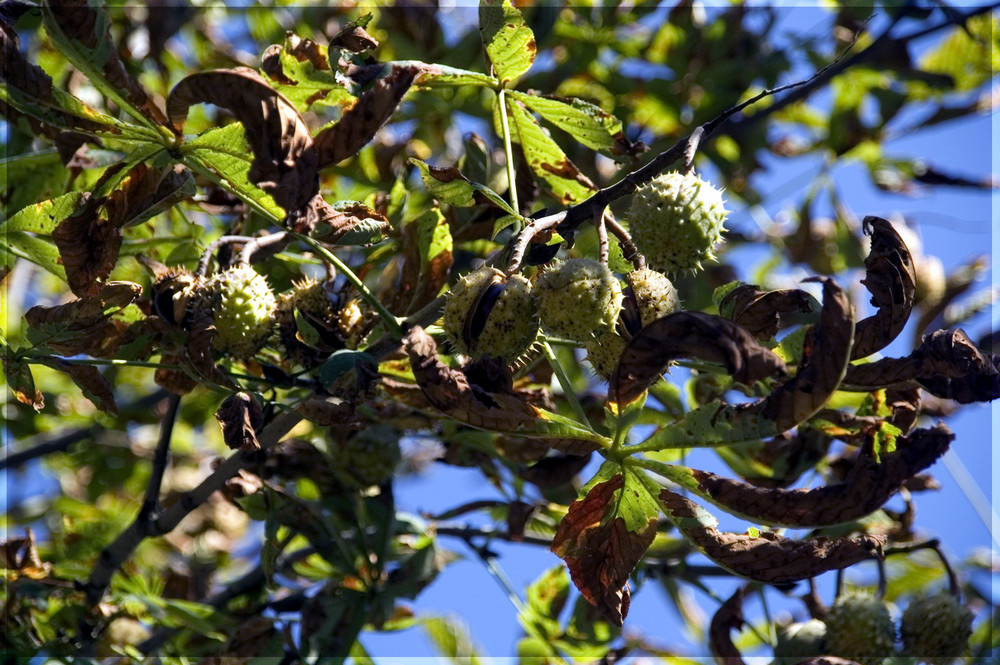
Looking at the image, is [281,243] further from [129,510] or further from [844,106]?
[844,106]

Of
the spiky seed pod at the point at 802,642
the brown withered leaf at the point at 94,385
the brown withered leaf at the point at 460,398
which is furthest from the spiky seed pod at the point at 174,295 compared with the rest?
the spiky seed pod at the point at 802,642

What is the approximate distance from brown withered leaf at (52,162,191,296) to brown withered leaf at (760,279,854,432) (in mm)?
1187

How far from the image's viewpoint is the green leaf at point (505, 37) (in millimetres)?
1802

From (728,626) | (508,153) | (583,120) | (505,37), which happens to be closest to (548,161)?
(583,120)

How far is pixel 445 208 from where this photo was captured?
7.69 ft

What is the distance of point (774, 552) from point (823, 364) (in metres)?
0.38

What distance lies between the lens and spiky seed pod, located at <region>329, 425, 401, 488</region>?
96.7 inches

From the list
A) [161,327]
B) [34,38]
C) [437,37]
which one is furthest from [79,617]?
[34,38]

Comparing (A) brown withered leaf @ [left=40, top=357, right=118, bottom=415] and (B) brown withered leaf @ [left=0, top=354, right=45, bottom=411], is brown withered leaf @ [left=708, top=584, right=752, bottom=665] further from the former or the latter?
(B) brown withered leaf @ [left=0, top=354, right=45, bottom=411]

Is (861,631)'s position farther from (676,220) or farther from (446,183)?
(446,183)

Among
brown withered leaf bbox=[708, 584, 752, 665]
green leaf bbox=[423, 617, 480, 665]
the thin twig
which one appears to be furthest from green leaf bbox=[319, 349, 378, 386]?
green leaf bbox=[423, 617, 480, 665]

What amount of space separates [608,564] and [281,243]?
987 millimetres

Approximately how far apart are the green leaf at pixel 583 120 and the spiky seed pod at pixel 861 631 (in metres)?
1.30

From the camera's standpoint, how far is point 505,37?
1.84m
